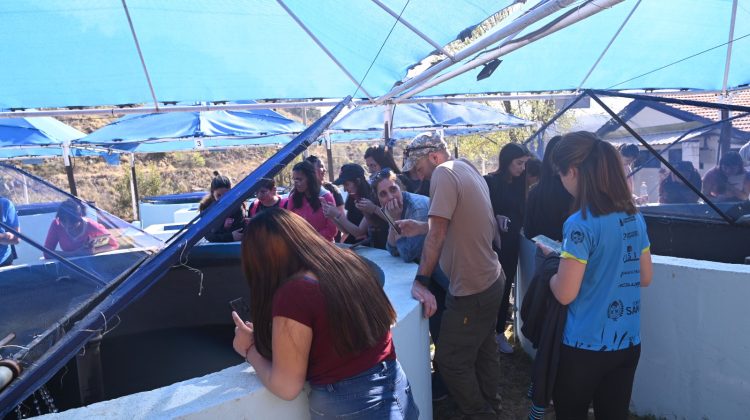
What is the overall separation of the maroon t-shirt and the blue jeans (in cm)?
3

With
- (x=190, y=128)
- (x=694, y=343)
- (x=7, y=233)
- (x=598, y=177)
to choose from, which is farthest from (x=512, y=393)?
(x=190, y=128)

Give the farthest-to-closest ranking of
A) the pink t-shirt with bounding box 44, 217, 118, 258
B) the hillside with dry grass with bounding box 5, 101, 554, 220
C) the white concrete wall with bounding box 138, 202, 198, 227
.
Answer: the hillside with dry grass with bounding box 5, 101, 554, 220 → the white concrete wall with bounding box 138, 202, 198, 227 → the pink t-shirt with bounding box 44, 217, 118, 258

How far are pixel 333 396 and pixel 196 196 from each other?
1252cm

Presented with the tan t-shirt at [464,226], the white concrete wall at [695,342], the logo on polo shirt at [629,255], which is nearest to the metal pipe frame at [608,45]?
the white concrete wall at [695,342]

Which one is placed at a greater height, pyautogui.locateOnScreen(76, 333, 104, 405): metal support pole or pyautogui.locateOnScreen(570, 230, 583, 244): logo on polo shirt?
pyautogui.locateOnScreen(570, 230, 583, 244): logo on polo shirt

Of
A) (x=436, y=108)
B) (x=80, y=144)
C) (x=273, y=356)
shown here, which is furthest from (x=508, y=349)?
(x=80, y=144)

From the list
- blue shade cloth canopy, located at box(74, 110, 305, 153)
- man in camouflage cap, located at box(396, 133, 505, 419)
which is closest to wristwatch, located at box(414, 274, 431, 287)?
man in camouflage cap, located at box(396, 133, 505, 419)

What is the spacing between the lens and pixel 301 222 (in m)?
1.79

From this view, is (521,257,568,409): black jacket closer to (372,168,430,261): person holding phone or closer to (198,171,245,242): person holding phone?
(372,168,430,261): person holding phone

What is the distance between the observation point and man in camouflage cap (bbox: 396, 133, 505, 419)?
276cm

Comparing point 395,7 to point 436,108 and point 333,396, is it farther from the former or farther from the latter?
point 436,108

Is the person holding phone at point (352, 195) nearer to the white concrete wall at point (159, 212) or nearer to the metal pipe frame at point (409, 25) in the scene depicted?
the metal pipe frame at point (409, 25)

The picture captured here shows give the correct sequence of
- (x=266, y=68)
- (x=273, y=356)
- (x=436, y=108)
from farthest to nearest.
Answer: (x=436, y=108)
(x=266, y=68)
(x=273, y=356)

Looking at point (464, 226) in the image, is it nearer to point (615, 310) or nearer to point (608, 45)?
point (615, 310)
